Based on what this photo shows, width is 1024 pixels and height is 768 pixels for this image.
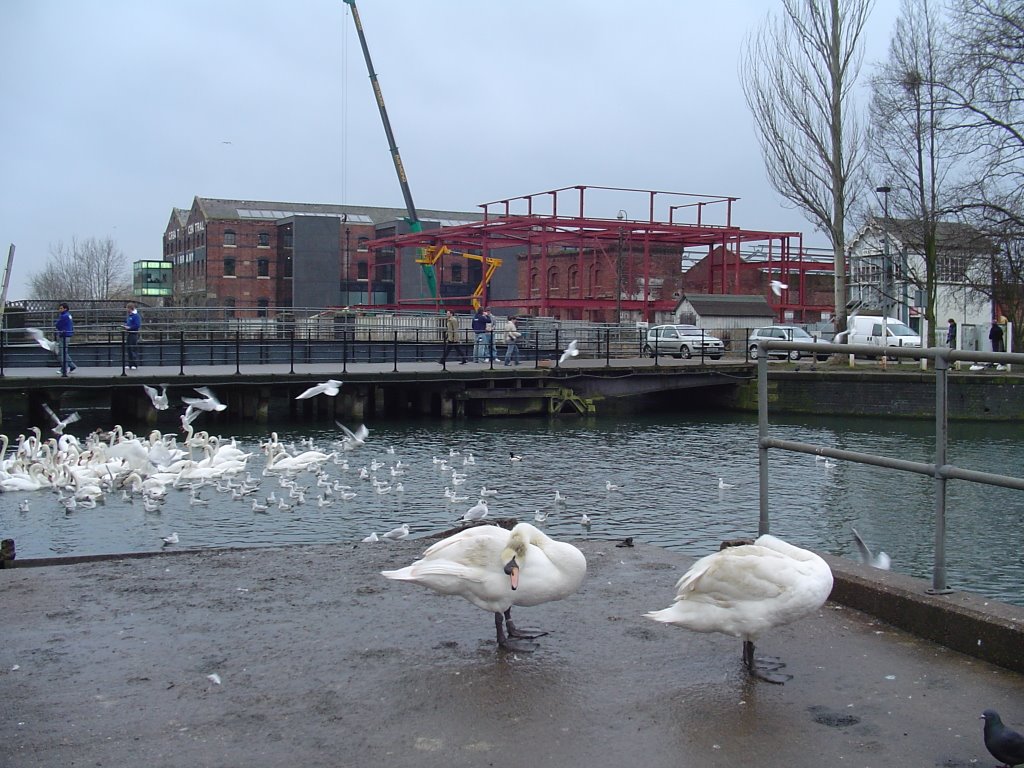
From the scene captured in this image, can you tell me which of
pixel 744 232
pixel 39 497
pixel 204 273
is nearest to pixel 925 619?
pixel 39 497

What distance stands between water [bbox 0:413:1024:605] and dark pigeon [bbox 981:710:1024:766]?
7580 millimetres

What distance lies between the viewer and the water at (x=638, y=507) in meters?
12.9

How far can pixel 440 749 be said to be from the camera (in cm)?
412

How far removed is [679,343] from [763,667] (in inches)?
1508

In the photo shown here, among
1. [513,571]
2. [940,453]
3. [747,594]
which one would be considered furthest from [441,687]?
[940,453]

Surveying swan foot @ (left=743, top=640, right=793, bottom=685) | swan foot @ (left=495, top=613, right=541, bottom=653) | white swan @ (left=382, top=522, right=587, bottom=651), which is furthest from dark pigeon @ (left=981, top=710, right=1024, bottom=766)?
swan foot @ (left=495, top=613, right=541, bottom=653)

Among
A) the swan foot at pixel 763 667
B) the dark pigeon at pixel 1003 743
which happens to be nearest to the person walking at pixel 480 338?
the swan foot at pixel 763 667

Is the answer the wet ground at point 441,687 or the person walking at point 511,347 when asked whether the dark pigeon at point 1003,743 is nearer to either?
the wet ground at point 441,687

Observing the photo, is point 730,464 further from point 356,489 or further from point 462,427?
point 462,427

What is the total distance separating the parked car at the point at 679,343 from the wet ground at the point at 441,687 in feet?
116

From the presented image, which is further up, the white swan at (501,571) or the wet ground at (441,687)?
the white swan at (501,571)

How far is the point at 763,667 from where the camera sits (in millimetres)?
4973

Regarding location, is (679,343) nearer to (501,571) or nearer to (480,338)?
(480,338)

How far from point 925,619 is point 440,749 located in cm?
283
